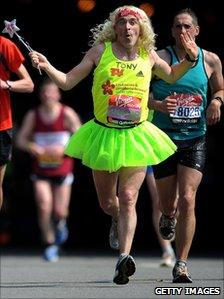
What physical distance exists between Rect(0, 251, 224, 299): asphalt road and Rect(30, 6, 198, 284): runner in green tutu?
633 mm

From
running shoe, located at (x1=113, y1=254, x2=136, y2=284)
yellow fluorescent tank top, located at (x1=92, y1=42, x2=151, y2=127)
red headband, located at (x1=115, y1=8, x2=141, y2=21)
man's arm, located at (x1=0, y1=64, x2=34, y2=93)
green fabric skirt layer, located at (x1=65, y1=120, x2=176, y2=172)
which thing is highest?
red headband, located at (x1=115, y1=8, x2=141, y2=21)

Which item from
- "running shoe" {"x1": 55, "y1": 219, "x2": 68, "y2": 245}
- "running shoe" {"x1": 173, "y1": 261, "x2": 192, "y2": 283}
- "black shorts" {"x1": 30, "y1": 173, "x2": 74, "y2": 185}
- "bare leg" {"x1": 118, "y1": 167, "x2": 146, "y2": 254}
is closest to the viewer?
"bare leg" {"x1": 118, "y1": 167, "x2": 146, "y2": 254}

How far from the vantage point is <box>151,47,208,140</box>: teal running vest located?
462 inches

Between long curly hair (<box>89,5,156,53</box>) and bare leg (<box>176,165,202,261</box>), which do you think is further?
bare leg (<box>176,165,202,261</box>)

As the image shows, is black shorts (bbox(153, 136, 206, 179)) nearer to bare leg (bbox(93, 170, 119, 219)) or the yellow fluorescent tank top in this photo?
bare leg (bbox(93, 170, 119, 219))

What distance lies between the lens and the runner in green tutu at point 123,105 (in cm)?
1098

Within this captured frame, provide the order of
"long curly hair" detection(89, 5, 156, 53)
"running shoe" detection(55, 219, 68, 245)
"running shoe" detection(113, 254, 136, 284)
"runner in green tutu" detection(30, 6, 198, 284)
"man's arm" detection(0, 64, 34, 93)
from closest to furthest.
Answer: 1. "running shoe" detection(113, 254, 136, 284)
2. "runner in green tutu" detection(30, 6, 198, 284)
3. "long curly hair" detection(89, 5, 156, 53)
4. "man's arm" detection(0, 64, 34, 93)
5. "running shoe" detection(55, 219, 68, 245)

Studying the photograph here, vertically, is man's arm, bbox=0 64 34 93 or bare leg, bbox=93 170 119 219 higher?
man's arm, bbox=0 64 34 93

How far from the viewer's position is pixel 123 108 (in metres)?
11.0

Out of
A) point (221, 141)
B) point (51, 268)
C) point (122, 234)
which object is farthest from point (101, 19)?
point (122, 234)

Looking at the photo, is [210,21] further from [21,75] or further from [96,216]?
[21,75]

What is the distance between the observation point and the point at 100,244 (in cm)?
1980

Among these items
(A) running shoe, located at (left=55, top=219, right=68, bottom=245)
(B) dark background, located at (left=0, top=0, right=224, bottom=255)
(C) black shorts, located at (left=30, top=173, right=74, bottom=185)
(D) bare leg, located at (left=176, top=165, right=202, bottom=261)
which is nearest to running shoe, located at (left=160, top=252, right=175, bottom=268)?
(A) running shoe, located at (left=55, top=219, right=68, bottom=245)

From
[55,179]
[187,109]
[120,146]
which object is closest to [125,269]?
[120,146]
